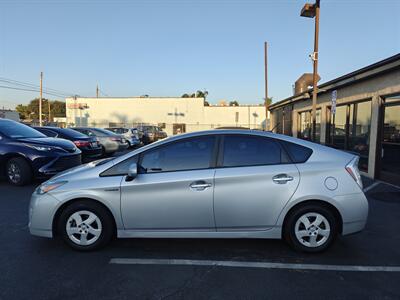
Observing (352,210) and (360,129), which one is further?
(360,129)

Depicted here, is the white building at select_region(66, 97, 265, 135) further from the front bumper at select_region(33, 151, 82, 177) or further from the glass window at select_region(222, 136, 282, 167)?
the glass window at select_region(222, 136, 282, 167)

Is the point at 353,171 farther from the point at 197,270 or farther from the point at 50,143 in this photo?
the point at 50,143

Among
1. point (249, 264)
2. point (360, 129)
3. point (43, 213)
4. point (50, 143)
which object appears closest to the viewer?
point (249, 264)

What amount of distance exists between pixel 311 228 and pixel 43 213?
10.8ft

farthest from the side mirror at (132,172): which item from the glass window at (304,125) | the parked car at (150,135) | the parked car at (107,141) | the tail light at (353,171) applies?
the parked car at (150,135)

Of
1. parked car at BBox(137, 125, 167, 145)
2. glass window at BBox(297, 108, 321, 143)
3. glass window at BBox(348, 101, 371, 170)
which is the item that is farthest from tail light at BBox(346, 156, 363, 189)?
parked car at BBox(137, 125, 167, 145)

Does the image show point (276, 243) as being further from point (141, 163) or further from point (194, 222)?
point (141, 163)

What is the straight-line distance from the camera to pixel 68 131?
37.1 ft

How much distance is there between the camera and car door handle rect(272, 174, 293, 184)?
3.45m

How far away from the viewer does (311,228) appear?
11.5ft

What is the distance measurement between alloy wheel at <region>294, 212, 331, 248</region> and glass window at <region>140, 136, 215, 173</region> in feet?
4.37

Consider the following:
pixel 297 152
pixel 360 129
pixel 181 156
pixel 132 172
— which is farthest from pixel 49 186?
pixel 360 129

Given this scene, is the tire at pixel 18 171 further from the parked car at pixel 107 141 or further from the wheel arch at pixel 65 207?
the parked car at pixel 107 141

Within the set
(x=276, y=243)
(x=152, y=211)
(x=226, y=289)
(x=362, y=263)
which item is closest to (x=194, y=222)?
(x=152, y=211)
